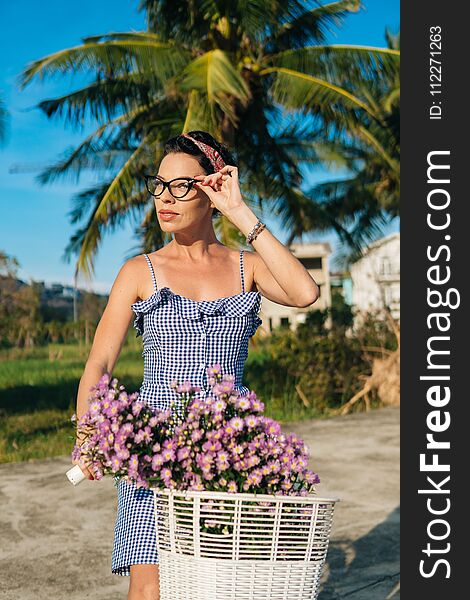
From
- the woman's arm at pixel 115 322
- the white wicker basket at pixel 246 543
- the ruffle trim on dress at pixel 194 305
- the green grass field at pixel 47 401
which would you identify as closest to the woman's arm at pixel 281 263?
the ruffle trim on dress at pixel 194 305

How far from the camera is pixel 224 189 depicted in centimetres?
252

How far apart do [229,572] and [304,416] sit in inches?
426

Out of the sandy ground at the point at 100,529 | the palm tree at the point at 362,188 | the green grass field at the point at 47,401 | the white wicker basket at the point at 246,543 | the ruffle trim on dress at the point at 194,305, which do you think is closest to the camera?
the white wicker basket at the point at 246,543

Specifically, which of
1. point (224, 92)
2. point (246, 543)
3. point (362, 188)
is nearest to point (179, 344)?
point (246, 543)

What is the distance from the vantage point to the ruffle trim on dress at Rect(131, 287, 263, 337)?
254cm

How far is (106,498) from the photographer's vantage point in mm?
7020

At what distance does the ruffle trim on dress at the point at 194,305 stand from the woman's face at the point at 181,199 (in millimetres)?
227

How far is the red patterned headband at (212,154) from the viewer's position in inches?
102

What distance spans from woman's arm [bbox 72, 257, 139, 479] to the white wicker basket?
0.59 m

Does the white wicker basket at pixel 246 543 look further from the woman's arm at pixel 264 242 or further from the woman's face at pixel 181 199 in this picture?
the woman's face at pixel 181 199

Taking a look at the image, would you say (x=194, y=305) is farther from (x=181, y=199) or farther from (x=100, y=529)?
(x=100, y=529)

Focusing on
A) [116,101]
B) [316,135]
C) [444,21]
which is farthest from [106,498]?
[316,135]

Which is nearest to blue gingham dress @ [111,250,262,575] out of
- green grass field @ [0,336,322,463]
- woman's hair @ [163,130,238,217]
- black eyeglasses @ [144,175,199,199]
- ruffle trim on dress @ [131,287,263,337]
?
ruffle trim on dress @ [131,287,263,337]

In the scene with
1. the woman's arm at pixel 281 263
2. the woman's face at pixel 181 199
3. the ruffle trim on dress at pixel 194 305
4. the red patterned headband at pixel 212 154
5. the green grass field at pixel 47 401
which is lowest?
the green grass field at pixel 47 401
